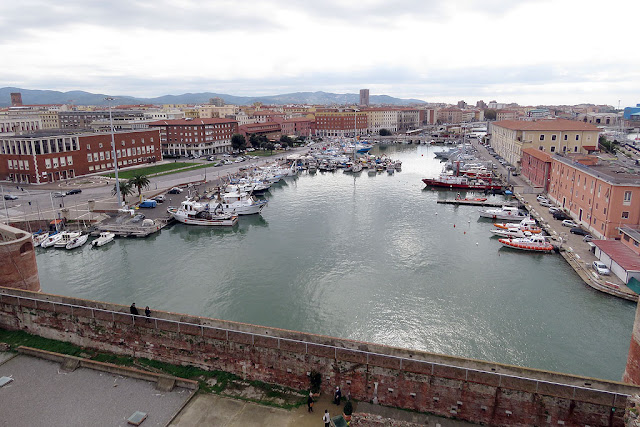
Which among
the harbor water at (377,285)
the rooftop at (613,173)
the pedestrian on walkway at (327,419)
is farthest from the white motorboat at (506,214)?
the pedestrian on walkway at (327,419)

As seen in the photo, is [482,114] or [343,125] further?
[482,114]

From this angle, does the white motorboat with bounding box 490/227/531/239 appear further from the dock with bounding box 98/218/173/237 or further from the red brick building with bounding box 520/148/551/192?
the dock with bounding box 98/218/173/237

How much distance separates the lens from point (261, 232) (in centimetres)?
3130

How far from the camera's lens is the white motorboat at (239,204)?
35.6m

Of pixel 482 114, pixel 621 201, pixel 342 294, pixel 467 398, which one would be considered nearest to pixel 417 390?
pixel 467 398

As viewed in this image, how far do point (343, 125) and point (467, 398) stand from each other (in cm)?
10193

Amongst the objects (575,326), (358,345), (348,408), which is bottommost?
(575,326)

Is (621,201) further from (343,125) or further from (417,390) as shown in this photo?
(343,125)

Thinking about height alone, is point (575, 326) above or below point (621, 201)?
below

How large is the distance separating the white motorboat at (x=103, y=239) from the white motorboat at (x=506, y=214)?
93.1 feet

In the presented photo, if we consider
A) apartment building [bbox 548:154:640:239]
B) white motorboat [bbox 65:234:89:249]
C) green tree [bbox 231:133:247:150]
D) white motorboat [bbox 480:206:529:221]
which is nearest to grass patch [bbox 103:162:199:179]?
green tree [bbox 231:133:247:150]

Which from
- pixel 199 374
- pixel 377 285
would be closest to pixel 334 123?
pixel 377 285

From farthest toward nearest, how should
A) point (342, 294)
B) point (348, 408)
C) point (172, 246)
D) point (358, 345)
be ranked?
1. point (172, 246)
2. point (342, 294)
3. point (358, 345)
4. point (348, 408)

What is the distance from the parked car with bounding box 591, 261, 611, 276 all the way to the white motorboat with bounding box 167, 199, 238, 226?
24.1m
